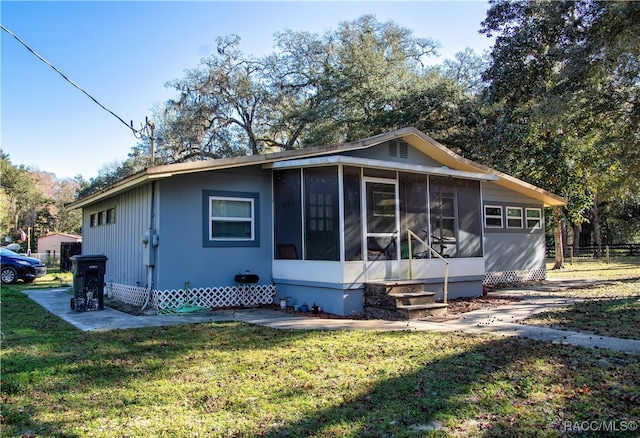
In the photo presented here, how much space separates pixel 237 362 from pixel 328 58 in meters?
23.7

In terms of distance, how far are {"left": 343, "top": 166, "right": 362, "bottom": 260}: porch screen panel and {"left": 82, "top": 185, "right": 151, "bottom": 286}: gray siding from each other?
4191 mm

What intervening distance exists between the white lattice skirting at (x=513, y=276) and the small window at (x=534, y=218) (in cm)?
161

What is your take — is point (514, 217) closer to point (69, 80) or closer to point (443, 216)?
point (443, 216)

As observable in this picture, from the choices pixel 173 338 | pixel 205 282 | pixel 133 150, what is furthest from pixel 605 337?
pixel 133 150

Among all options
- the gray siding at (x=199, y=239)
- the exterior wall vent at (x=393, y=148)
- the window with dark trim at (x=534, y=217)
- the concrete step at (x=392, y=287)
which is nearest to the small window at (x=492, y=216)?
the window with dark trim at (x=534, y=217)

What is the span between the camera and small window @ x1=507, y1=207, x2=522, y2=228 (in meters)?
15.2

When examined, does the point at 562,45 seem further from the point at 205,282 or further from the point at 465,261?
the point at 205,282

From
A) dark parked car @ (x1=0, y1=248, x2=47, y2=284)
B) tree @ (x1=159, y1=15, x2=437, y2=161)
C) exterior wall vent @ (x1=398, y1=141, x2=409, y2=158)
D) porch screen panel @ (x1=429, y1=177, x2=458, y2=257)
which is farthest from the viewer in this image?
tree @ (x1=159, y1=15, x2=437, y2=161)

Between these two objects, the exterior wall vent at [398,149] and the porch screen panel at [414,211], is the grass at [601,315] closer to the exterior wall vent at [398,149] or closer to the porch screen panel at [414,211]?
the porch screen panel at [414,211]

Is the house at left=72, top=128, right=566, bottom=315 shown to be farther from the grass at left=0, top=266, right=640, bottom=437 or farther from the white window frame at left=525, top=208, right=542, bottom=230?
the white window frame at left=525, top=208, right=542, bottom=230

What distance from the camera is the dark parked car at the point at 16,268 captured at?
1631cm

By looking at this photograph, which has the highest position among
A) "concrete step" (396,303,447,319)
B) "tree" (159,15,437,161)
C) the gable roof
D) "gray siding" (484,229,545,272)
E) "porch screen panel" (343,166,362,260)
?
"tree" (159,15,437,161)

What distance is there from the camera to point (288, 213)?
9648 mm

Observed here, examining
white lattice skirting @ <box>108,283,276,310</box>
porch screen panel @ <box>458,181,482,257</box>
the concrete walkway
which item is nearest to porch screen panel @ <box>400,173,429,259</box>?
porch screen panel @ <box>458,181,482,257</box>
